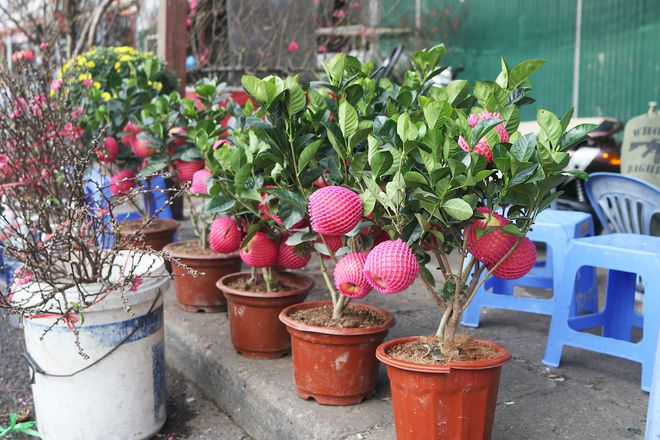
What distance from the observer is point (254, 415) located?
2824mm

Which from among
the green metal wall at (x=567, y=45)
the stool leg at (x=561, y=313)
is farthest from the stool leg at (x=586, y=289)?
the green metal wall at (x=567, y=45)

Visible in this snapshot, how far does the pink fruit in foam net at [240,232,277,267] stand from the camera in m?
2.96

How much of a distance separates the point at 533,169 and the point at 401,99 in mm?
685

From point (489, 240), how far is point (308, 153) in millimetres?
779

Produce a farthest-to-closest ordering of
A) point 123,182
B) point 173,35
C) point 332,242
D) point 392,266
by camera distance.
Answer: point 173,35, point 123,182, point 332,242, point 392,266

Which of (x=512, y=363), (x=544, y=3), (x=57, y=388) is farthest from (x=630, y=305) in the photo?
(x=544, y=3)

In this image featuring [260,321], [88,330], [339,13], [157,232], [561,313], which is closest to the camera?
[88,330]

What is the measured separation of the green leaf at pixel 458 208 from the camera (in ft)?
6.10

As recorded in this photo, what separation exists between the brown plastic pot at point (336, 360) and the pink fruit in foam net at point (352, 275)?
25 centimetres

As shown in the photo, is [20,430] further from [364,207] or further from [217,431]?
[364,207]

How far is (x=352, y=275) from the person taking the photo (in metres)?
2.28

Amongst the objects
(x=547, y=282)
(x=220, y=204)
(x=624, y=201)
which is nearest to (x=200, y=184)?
(x=220, y=204)

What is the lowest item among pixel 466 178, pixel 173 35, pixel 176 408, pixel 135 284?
pixel 176 408

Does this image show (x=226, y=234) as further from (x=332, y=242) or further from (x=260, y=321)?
(x=332, y=242)
